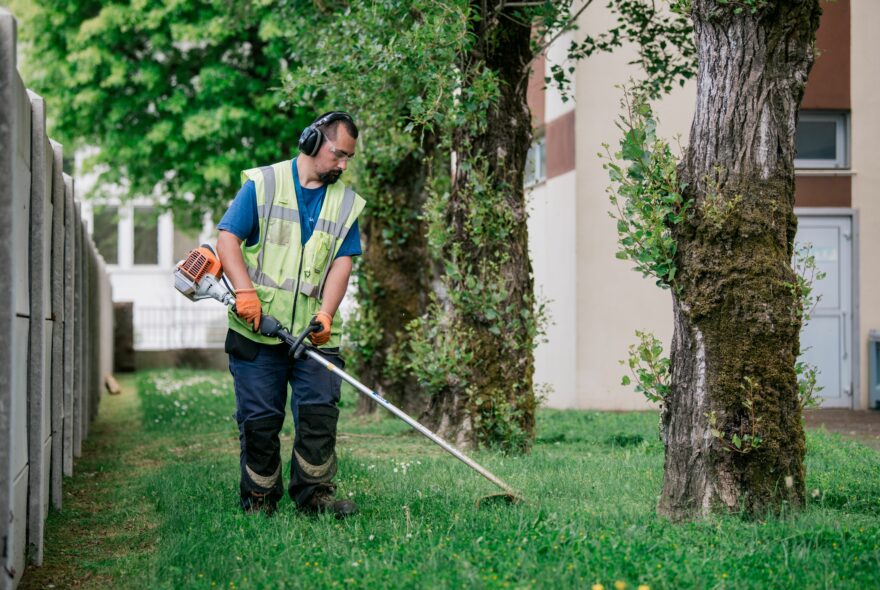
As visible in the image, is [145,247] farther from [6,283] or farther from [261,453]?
[6,283]

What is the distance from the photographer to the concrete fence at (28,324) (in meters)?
4.24

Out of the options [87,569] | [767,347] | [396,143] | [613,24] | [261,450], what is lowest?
[87,569]

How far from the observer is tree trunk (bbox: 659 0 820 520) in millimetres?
5531

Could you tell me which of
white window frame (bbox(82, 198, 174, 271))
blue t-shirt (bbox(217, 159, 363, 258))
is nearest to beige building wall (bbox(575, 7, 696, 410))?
blue t-shirt (bbox(217, 159, 363, 258))

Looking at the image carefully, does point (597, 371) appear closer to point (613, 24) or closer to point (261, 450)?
point (613, 24)

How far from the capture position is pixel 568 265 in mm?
15625

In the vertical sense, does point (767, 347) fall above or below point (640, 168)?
below

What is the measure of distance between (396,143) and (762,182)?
6.60 m

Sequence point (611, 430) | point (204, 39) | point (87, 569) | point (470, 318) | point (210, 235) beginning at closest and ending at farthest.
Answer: point (87, 569) → point (470, 318) → point (611, 430) → point (204, 39) → point (210, 235)

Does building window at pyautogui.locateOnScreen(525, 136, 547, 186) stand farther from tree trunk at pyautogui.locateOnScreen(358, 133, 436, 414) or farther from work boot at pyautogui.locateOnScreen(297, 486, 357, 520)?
work boot at pyautogui.locateOnScreen(297, 486, 357, 520)

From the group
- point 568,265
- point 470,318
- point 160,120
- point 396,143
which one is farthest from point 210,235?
point 470,318

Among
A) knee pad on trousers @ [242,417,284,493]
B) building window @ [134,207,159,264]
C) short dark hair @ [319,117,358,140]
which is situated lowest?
knee pad on trousers @ [242,417,284,493]

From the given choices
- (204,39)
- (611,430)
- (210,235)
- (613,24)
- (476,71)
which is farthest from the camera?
(210,235)

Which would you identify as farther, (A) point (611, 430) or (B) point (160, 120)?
(B) point (160, 120)
